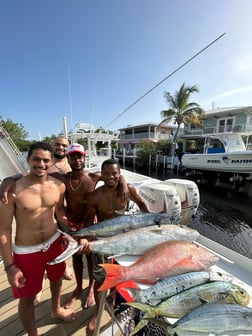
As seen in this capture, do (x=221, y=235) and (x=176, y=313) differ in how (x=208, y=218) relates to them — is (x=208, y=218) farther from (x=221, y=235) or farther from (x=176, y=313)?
(x=176, y=313)

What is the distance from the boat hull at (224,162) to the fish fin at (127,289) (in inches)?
494

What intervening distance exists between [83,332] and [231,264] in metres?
1.52

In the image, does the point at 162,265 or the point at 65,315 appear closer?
the point at 162,265

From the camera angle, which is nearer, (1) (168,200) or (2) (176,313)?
(2) (176,313)

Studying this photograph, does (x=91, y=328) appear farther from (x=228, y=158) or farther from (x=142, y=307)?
(x=228, y=158)

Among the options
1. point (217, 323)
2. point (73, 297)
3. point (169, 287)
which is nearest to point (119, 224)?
point (169, 287)

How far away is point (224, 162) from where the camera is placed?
A: 11992 millimetres

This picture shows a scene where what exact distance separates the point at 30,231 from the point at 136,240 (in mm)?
839

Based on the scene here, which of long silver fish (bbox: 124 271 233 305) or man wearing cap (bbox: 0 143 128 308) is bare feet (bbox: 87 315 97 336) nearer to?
man wearing cap (bbox: 0 143 128 308)

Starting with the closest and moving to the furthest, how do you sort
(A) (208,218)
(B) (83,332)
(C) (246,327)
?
1. (C) (246,327)
2. (B) (83,332)
3. (A) (208,218)

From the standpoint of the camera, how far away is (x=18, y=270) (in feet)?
4.09

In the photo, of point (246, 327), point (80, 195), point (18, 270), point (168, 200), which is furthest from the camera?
point (168, 200)

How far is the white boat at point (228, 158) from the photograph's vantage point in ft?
36.5

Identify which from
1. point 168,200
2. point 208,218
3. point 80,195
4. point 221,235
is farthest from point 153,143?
point 80,195
